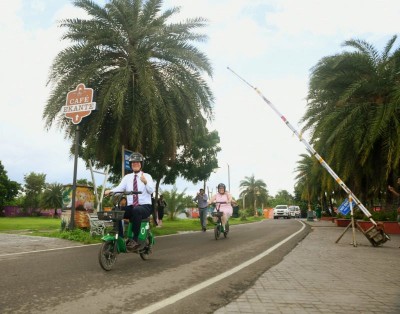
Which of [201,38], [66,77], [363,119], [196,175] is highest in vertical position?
[201,38]

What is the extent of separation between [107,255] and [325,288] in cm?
318

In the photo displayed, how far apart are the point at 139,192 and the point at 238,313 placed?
2.91 metres

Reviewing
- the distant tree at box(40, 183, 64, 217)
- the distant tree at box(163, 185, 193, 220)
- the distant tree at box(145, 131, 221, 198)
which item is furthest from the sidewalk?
the distant tree at box(40, 183, 64, 217)

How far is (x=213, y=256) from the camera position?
7.73 metres

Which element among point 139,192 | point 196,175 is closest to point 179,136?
point 196,175

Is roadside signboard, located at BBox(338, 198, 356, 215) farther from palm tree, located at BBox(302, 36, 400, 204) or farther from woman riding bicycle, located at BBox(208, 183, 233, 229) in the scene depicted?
palm tree, located at BBox(302, 36, 400, 204)

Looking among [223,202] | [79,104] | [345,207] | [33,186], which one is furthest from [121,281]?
[33,186]

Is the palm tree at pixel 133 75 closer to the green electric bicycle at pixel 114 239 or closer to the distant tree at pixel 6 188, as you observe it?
the green electric bicycle at pixel 114 239

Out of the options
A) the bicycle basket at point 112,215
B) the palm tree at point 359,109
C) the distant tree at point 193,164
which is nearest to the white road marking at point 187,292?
the bicycle basket at point 112,215

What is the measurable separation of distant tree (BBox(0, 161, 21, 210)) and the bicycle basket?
57.5 m

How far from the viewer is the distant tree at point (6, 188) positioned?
5666 centimetres

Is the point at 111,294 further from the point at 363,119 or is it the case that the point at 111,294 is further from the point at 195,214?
the point at 195,214

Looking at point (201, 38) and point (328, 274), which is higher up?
point (201, 38)

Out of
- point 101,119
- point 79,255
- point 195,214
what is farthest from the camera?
point 195,214
